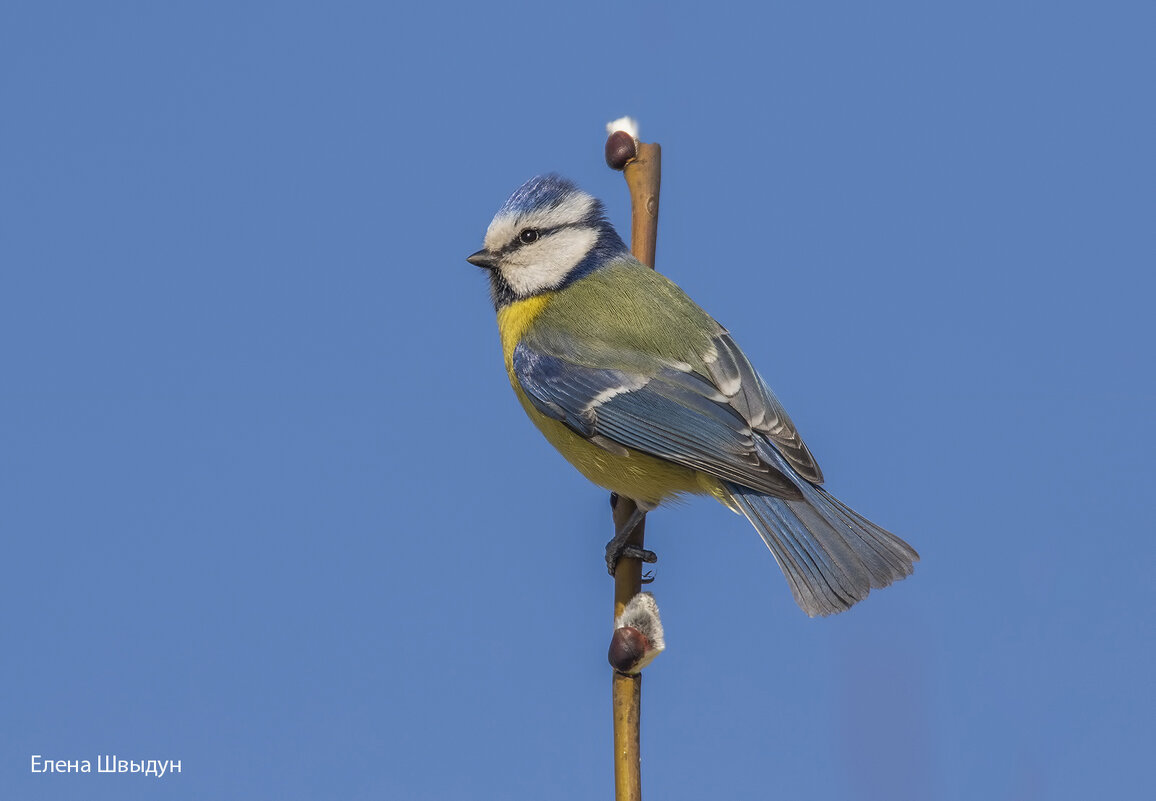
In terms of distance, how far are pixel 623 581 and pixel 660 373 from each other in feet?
1.94

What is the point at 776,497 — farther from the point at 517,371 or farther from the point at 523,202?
the point at 523,202

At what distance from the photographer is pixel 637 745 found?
6.67ft

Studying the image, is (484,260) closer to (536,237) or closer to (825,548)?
(536,237)

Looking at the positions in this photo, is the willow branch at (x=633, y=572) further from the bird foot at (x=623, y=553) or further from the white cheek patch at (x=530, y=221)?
the white cheek patch at (x=530, y=221)

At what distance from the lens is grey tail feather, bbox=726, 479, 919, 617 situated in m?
2.65

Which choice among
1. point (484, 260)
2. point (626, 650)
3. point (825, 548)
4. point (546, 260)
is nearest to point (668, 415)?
point (825, 548)

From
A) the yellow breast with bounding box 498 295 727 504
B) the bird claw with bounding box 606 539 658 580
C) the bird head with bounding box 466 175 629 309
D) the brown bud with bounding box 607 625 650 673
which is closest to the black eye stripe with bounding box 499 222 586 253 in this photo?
the bird head with bounding box 466 175 629 309

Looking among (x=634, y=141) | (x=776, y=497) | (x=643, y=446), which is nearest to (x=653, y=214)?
(x=634, y=141)

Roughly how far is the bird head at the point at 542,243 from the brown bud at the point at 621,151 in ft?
1.09

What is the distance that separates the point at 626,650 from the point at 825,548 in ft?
2.60

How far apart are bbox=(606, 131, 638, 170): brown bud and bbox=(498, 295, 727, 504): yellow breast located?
0.46 meters

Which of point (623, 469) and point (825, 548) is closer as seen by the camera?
point (825, 548)

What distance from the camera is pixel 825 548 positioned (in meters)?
2.70

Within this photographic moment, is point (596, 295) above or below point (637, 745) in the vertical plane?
above
